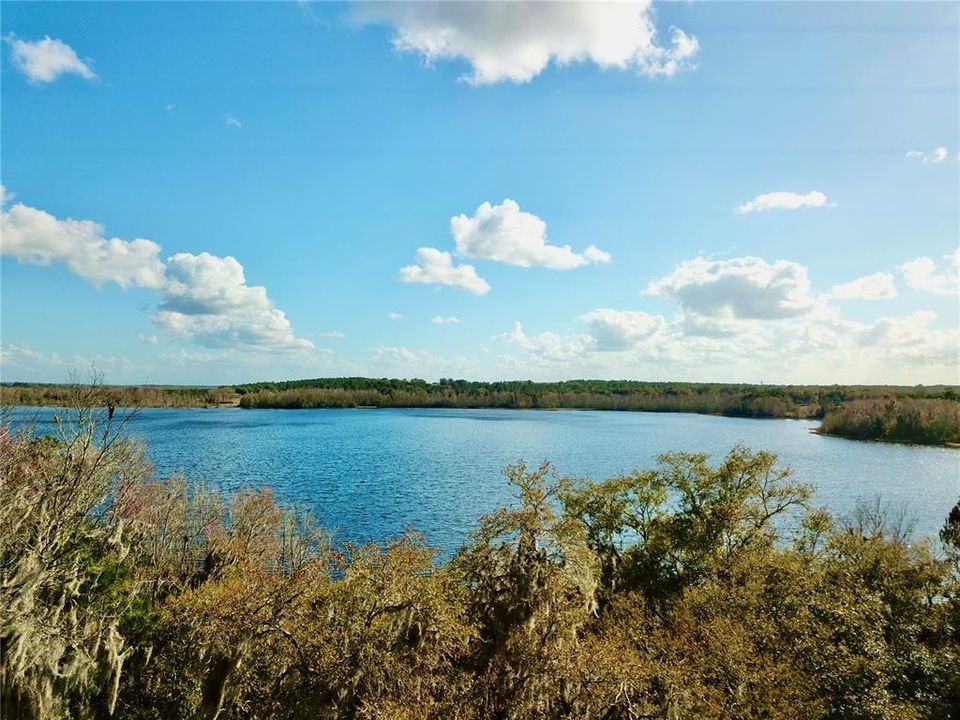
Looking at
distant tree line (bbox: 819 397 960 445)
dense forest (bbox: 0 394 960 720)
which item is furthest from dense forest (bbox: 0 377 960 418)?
dense forest (bbox: 0 394 960 720)

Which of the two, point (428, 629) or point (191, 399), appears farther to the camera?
point (191, 399)

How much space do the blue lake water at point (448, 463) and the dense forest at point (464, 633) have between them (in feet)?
29.2

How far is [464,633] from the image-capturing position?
1256 cm

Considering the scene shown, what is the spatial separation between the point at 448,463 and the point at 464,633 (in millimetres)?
50701

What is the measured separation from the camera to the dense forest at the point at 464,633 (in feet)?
39.2

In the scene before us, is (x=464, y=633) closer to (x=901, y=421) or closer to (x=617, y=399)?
(x=901, y=421)

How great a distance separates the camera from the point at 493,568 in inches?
599

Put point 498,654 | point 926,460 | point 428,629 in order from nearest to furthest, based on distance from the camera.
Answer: point 428,629
point 498,654
point 926,460

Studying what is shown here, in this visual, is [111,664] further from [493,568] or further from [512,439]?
[512,439]

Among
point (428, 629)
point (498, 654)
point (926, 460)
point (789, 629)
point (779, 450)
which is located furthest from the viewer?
point (779, 450)

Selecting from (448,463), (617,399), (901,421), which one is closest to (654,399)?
(617,399)

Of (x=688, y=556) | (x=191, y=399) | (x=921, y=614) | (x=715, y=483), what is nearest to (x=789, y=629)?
(x=921, y=614)

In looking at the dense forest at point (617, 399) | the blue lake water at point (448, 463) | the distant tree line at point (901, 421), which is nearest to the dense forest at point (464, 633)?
the blue lake water at point (448, 463)

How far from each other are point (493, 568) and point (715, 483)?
13.0 meters
